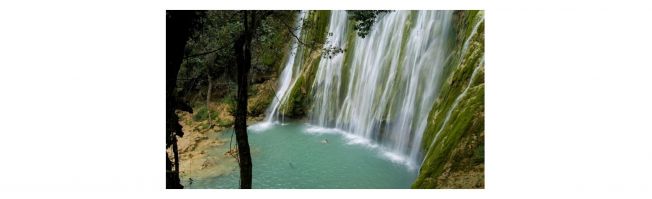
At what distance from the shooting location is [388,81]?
7.43m

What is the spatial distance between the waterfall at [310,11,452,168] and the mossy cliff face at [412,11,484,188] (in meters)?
0.45

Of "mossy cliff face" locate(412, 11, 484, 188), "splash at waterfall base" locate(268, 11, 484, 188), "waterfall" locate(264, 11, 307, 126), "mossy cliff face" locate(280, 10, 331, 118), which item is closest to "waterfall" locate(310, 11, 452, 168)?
"splash at waterfall base" locate(268, 11, 484, 188)

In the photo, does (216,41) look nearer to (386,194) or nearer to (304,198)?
(304,198)

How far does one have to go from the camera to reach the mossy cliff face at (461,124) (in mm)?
4508

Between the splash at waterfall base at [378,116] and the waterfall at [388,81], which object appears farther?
the waterfall at [388,81]

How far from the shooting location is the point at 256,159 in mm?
6430

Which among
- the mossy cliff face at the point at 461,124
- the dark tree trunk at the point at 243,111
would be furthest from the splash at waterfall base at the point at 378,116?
the dark tree trunk at the point at 243,111

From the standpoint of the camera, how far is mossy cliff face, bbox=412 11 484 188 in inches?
177

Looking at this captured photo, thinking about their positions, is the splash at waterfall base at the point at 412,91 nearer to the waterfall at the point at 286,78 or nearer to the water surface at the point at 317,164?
the waterfall at the point at 286,78

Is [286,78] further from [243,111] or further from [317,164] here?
[243,111]

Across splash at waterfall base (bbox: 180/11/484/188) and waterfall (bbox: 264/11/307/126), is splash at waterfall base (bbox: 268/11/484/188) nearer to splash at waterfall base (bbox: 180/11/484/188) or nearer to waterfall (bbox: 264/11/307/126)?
splash at waterfall base (bbox: 180/11/484/188)

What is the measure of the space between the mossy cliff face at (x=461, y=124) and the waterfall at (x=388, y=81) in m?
0.45

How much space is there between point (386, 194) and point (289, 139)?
3.35 m
